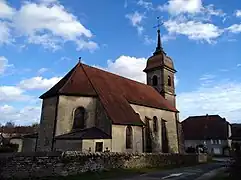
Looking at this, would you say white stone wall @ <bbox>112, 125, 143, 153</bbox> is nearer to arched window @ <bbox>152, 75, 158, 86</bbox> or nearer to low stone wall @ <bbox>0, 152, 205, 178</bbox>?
low stone wall @ <bbox>0, 152, 205, 178</bbox>

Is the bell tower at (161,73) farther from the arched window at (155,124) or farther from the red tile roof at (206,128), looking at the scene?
the red tile roof at (206,128)

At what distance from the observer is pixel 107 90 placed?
89.2ft

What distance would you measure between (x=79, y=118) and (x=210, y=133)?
3926 centimetres

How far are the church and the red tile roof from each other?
26.6 metres

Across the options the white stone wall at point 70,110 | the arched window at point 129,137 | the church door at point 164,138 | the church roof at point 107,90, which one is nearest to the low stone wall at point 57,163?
the arched window at point 129,137

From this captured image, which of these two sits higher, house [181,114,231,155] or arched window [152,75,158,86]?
arched window [152,75,158,86]

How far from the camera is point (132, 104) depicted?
2884 centimetres

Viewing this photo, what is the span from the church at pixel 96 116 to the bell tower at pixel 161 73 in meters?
8.40

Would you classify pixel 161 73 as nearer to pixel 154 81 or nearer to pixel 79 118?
pixel 154 81

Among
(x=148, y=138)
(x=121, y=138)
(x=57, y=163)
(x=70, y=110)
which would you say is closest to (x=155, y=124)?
(x=148, y=138)

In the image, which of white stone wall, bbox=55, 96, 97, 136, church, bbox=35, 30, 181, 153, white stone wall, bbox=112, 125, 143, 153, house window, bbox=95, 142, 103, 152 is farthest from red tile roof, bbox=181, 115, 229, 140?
house window, bbox=95, 142, 103, 152

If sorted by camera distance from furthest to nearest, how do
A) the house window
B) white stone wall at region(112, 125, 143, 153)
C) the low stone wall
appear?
Answer: white stone wall at region(112, 125, 143, 153)
the house window
the low stone wall

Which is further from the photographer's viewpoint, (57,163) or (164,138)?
(164,138)

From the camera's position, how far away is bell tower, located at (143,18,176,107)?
3978cm
